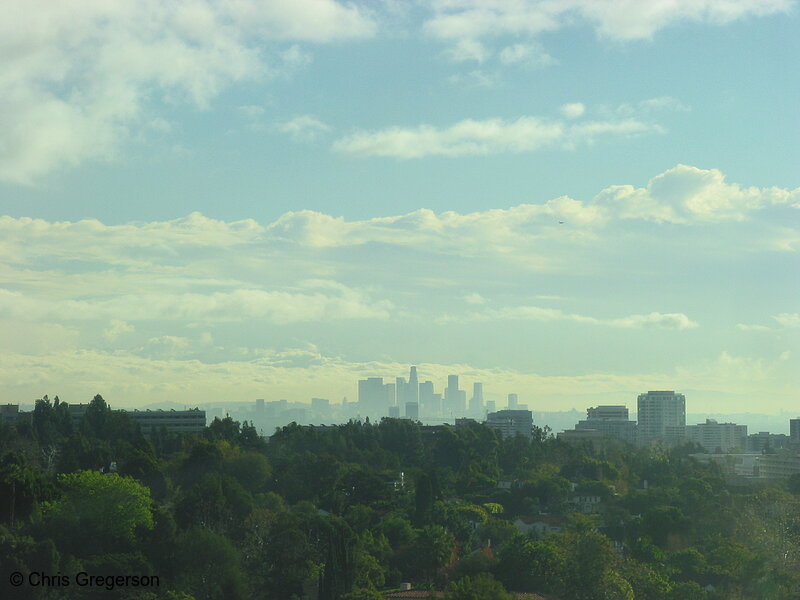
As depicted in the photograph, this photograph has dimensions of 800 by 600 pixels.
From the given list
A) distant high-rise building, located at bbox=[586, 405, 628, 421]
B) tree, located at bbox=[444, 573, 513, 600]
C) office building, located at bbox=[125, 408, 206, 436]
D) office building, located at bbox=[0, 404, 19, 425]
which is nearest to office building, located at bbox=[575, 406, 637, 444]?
distant high-rise building, located at bbox=[586, 405, 628, 421]

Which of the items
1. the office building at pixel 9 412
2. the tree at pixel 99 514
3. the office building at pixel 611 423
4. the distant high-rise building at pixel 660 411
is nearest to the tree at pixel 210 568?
the tree at pixel 99 514

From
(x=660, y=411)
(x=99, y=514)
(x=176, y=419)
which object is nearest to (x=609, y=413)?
(x=660, y=411)

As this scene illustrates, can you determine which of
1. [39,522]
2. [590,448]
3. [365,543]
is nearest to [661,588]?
[365,543]

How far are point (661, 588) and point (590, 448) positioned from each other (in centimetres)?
5297

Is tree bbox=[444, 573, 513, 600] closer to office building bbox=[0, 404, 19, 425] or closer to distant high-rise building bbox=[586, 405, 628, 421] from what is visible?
office building bbox=[0, 404, 19, 425]

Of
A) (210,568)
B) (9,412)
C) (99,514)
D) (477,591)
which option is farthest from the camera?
(9,412)

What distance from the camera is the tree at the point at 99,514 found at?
31.4m

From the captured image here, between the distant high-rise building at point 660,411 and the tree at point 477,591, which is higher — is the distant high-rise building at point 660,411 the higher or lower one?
the higher one

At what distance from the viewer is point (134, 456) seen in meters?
47.8

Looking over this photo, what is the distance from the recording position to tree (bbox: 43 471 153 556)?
103ft

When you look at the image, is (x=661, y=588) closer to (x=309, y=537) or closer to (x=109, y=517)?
(x=309, y=537)

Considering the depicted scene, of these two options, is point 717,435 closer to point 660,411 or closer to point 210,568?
point 660,411

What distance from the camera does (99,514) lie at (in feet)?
107

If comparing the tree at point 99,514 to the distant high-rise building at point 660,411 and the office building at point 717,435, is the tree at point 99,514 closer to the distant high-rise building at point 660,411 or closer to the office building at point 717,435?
the office building at point 717,435
